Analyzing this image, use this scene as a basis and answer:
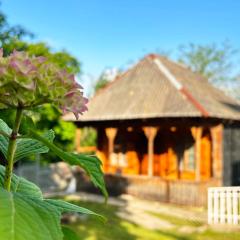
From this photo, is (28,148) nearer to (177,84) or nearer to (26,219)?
(26,219)

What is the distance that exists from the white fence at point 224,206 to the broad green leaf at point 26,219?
34.5 ft

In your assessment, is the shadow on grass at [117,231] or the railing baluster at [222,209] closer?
the shadow on grass at [117,231]

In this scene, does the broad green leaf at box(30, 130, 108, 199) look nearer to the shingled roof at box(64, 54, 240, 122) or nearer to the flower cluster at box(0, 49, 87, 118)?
the flower cluster at box(0, 49, 87, 118)

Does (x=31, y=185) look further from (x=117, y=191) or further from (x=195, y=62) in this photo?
(x=195, y=62)

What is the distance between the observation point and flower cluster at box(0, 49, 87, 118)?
2.39 feet

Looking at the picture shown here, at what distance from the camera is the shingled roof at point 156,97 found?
15.1 metres

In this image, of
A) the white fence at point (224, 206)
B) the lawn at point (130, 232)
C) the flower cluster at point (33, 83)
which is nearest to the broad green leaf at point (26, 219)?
the flower cluster at point (33, 83)

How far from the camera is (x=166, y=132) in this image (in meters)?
17.3

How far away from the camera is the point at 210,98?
17.5m

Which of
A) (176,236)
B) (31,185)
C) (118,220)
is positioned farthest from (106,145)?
(31,185)

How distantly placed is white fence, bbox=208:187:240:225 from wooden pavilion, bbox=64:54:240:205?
1453 millimetres

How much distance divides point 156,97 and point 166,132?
1.67m

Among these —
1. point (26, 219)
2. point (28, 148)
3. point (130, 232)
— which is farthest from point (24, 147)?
point (130, 232)

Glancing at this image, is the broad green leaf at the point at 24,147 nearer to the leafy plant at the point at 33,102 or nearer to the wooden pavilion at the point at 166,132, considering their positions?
the leafy plant at the point at 33,102
